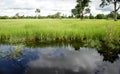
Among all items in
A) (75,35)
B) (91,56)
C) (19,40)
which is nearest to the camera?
(91,56)

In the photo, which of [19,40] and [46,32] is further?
[46,32]

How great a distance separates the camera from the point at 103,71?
30.0 feet

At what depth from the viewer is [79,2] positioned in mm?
59750

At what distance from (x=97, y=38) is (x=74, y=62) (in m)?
6.64

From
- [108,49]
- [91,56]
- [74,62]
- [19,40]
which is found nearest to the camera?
Result: [74,62]

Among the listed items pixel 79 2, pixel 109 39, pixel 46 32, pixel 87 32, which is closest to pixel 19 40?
pixel 46 32

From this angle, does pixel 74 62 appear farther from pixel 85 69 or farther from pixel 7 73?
pixel 7 73

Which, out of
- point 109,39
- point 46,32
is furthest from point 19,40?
point 109,39

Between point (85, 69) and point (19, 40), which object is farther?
point (19, 40)

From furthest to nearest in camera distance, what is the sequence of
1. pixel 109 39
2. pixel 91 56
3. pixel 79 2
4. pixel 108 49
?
pixel 79 2, pixel 109 39, pixel 108 49, pixel 91 56

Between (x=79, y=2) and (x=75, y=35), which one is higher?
(x=79, y=2)

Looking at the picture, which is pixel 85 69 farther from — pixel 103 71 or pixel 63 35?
pixel 63 35

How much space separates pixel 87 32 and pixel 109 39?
121 inches

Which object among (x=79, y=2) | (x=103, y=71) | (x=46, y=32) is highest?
(x=79, y=2)
